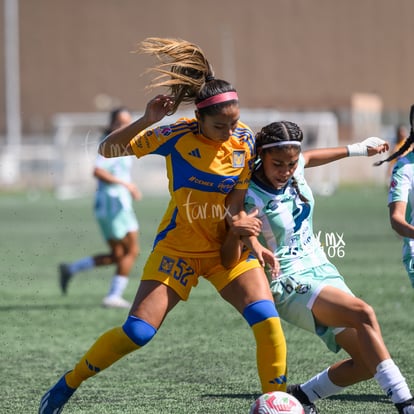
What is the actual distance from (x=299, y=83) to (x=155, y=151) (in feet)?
143

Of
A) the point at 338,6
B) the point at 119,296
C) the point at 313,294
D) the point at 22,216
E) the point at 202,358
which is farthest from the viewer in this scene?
the point at 338,6

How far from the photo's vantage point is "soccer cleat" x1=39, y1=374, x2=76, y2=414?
4.86 metres

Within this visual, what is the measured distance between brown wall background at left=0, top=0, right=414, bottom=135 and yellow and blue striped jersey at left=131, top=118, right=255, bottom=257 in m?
39.9

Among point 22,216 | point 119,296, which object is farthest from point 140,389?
point 22,216

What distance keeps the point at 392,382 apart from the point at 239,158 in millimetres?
1371

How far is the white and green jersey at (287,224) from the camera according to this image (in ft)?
16.1

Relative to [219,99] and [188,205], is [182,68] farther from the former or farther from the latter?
[188,205]

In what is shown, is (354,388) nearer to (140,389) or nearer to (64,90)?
(140,389)

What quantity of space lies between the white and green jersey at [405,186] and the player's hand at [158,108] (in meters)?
1.43

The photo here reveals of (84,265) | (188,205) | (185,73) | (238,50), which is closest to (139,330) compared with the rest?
(188,205)

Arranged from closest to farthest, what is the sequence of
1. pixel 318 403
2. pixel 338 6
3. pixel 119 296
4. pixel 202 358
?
pixel 318 403
pixel 202 358
pixel 119 296
pixel 338 6

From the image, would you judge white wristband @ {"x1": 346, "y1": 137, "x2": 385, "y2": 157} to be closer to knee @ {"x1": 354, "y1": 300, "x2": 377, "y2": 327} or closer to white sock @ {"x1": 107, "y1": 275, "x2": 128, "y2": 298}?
knee @ {"x1": 354, "y1": 300, "x2": 377, "y2": 327}

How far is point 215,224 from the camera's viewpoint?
492 centimetres

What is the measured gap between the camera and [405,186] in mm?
5496
